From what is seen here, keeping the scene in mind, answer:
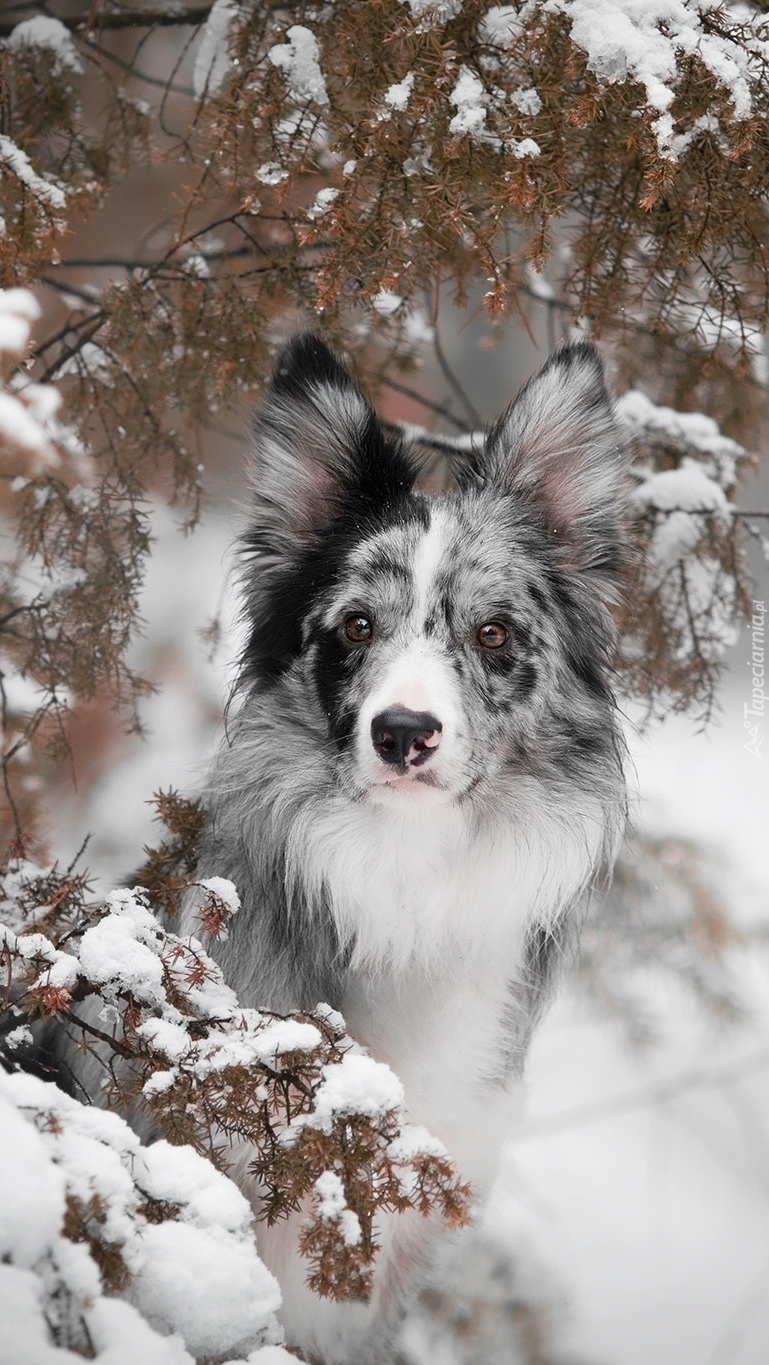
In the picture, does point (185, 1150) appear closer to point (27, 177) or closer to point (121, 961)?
point (121, 961)

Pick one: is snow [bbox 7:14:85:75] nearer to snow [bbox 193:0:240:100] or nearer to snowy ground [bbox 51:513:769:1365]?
snow [bbox 193:0:240:100]

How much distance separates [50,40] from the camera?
9.96 ft

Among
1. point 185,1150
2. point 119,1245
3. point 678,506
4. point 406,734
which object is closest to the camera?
point 119,1245

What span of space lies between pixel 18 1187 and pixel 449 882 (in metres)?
1.28

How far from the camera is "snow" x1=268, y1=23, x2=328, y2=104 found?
2566mm

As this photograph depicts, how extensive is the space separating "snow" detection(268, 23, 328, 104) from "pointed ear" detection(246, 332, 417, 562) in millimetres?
559

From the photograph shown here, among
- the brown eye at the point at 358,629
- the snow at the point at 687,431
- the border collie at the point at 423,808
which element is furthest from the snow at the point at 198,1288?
the snow at the point at 687,431

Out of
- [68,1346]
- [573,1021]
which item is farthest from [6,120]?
[573,1021]

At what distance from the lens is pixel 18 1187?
1.39 meters

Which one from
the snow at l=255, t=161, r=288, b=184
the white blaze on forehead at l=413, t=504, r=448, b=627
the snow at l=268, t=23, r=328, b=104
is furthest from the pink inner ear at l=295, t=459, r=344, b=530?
the snow at l=268, t=23, r=328, b=104

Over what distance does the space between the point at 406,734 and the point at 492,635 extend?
0.40m

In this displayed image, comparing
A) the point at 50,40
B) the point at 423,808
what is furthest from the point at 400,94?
the point at 423,808

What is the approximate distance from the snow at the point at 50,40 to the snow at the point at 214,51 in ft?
1.09

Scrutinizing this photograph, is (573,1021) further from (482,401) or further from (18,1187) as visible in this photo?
(18,1187)
